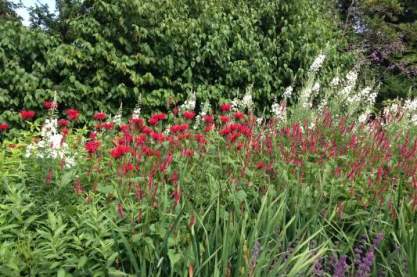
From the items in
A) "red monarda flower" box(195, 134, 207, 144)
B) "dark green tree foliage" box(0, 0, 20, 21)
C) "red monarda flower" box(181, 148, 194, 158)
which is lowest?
"red monarda flower" box(181, 148, 194, 158)

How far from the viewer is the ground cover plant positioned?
2295 millimetres

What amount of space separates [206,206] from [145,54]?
3.84m

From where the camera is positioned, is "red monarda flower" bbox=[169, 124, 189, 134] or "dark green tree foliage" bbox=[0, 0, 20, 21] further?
"dark green tree foliage" bbox=[0, 0, 20, 21]

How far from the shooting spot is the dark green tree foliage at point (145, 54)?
590 cm

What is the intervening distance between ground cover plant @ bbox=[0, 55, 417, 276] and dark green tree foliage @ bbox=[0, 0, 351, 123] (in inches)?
81.5

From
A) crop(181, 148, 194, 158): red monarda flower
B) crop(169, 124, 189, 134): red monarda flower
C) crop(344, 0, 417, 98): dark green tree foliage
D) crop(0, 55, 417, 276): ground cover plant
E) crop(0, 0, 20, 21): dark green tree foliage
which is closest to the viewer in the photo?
crop(0, 55, 417, 276): ground cover plant

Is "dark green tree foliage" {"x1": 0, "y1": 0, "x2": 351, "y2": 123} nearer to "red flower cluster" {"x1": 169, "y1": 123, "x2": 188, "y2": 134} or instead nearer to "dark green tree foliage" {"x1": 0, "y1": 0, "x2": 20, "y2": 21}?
"red flower cluster" {"x1": 169, "y1": 123, "x2": 188, "y2": 134}

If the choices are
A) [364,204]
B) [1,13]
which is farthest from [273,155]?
[1,13]

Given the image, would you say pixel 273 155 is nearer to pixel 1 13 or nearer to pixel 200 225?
pixel 200 225

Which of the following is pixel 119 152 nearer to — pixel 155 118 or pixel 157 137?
pixel 157 137

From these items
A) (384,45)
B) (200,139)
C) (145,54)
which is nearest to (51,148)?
(200,139)

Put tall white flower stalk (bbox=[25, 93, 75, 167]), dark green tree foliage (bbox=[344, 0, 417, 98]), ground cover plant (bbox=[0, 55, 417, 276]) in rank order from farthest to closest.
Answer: dark green tree foliage (bbox=[344, 0, 417, 98]) < tall white flower stalk (bbox=[25, 93, 75, 167]) < ground cover plant (bbox=[0, 55, 417, 276])

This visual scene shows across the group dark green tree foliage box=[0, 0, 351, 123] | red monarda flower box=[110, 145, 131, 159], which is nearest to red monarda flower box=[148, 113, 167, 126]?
red monarda flower box=[110, 145, 131, 159]

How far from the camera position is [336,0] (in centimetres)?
1316
